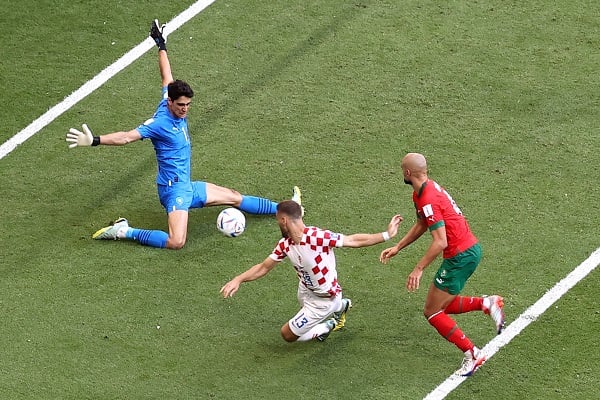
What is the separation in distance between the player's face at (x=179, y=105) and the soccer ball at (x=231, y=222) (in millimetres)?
1141

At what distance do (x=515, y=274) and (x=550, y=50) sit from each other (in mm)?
4064

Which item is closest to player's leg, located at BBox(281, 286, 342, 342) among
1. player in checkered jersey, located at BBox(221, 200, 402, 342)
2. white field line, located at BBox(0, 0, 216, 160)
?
player in checkered jersey, located at BBox(221, 200, 402, 342)

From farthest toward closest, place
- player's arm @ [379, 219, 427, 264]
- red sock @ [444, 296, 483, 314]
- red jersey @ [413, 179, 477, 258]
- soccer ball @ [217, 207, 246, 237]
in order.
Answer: soccer ball @ [217, 207, 246, 237] < red sock @ [444, 296, 483, 314] < player's arm @ [379, 219, 427, 264] < red jersey @ [413, 179, 477, 258]

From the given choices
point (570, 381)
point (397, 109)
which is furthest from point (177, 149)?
point (570, 381)

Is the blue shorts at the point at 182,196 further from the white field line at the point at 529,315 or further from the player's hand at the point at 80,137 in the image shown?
the white field line at the point at 529,315

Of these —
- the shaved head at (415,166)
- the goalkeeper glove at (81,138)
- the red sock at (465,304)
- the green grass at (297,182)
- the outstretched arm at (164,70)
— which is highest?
the shaved head at (415,166)

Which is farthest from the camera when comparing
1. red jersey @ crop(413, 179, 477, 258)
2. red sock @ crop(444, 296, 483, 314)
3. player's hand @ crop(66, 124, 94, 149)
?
player's hand @ crop(66, 124, 94, 149)

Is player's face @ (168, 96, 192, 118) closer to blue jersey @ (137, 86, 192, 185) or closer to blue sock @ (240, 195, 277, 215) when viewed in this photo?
blue jersey @ (137, 86, 192, 185)

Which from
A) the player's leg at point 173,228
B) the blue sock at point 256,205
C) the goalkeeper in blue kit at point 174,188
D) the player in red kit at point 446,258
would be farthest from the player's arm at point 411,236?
the player's leg at point 173,228

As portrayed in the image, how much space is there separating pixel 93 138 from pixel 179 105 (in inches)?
40.9

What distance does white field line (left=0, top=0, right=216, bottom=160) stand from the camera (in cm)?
1410

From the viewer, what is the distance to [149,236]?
1243cm

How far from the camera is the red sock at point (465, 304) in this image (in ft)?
35.4

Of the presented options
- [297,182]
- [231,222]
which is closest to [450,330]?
[231,222]
